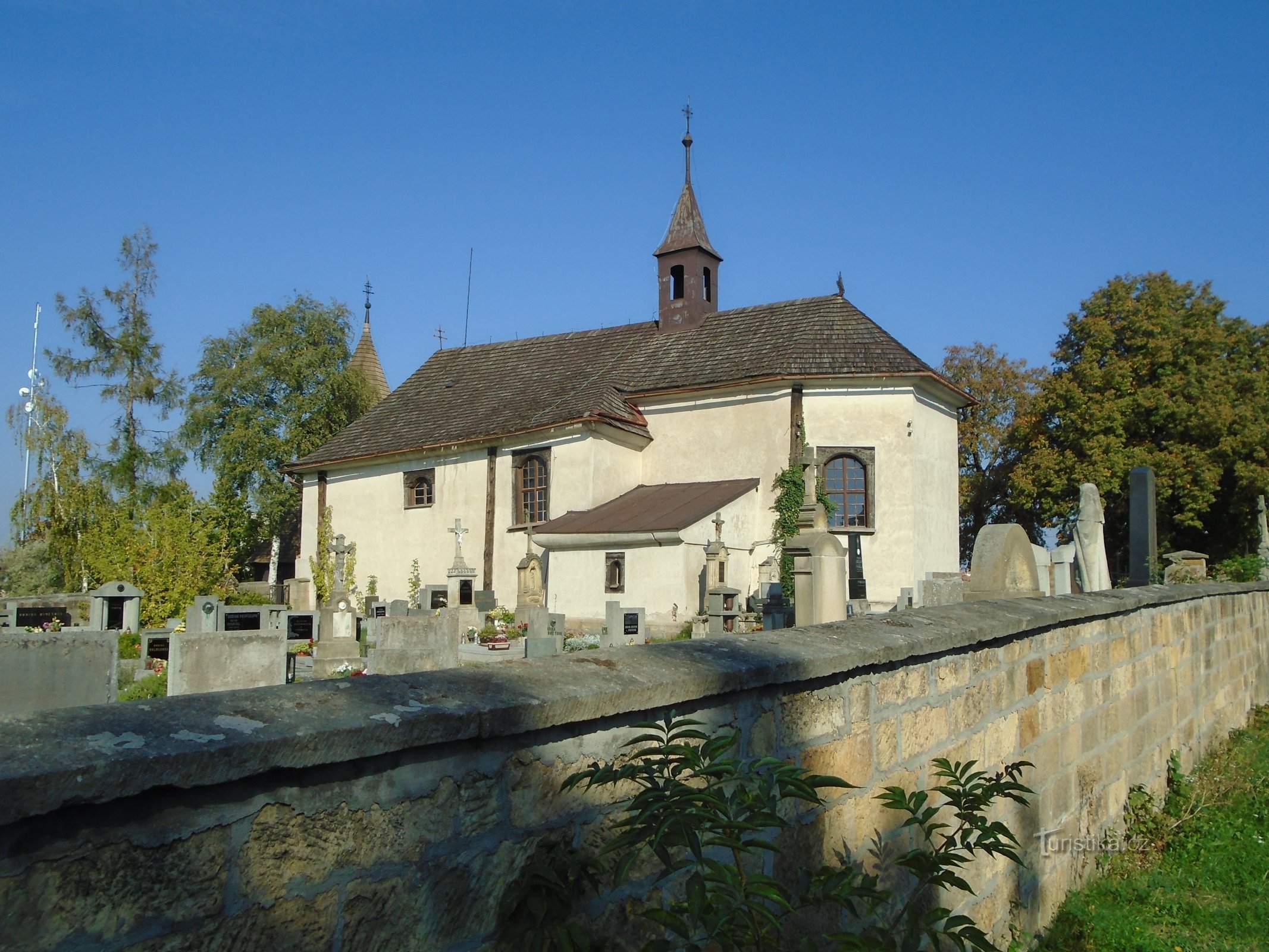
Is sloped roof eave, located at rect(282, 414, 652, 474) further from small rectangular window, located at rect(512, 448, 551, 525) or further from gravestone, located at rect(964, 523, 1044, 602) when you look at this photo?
gravestone, located at rect(964, 523, 1044, 602)

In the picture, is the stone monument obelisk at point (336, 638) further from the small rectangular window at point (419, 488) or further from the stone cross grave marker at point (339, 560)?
the small rectangular window at point (419, 488)

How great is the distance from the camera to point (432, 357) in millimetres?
36344

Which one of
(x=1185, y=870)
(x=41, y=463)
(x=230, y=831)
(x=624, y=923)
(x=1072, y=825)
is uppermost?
(x=41, y=463)

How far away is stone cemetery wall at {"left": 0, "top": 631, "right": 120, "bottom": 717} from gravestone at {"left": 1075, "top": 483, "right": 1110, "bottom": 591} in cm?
1030

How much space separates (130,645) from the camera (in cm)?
1709

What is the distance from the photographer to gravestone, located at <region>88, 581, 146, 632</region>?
715 inches

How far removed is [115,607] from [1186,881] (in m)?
18.2

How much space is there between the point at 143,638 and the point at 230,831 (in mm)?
15794

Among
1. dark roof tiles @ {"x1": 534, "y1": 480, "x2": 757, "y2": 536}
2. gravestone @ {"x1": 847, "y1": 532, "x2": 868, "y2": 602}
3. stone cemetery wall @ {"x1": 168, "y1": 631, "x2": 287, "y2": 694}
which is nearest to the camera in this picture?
stone cemetery wall @ {"x1": 168, "y1": 631, "x2": 287, "y2": 694}

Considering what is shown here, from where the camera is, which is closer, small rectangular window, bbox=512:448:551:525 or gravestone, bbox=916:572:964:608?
gravestone, bbox=916:572:964:608

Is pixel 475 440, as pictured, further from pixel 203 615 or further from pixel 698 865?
pixel 698 865

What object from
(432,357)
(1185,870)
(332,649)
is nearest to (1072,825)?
(1185,870)

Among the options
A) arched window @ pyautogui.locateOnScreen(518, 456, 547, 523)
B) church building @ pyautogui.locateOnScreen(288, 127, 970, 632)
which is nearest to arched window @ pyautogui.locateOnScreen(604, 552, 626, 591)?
church building @ pyautogui.locateOnScreen(288, 127, 970, 632)

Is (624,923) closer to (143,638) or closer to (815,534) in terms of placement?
(815,534)
